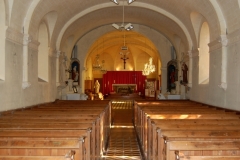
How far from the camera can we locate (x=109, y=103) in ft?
36.4

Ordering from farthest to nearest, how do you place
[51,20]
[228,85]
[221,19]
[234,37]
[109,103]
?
1. [109,103]
2. [51,20]
3. [221,19]
4. [228,85]
5. [234,37]

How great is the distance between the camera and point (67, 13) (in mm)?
10984

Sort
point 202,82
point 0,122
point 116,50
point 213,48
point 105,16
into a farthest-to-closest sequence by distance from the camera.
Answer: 1. point 116,50
2. point 105,16
3. point 202,82
4. point 213,48
5. point 0,122

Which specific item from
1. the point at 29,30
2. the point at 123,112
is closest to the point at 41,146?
the point at 29,30

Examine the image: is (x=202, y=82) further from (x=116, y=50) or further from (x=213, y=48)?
(x=116, y=50)

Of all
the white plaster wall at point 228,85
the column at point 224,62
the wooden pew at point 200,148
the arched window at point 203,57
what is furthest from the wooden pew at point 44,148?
the arched window at point 203,57

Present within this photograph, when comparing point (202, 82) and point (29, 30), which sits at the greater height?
point (29, 30)

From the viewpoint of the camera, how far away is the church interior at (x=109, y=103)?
3.50m

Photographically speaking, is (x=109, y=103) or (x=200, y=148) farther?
(x=109, y=103)

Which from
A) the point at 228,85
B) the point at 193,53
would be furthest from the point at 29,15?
the point at 193,53

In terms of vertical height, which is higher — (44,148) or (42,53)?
(42,53)

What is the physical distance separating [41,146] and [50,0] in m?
6.59

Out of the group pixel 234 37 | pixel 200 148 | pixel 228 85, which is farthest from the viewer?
pixel 228 85

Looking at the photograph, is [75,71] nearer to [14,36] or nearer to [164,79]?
[164,79]
